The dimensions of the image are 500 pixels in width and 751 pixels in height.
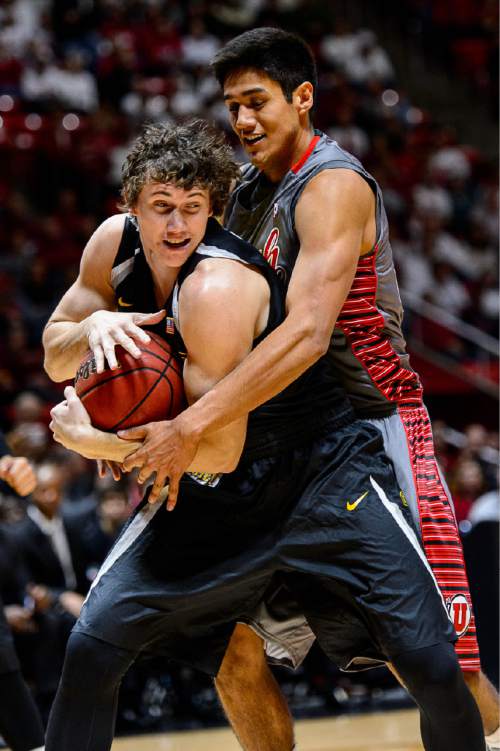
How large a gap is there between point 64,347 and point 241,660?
3.65ft

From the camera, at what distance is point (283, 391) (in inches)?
128

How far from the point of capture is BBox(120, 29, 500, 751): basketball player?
3.17 meters

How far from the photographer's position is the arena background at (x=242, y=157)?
666 centimetres

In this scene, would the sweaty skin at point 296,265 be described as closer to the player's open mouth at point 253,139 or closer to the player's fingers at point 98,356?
the player's open mouth at point 253,139

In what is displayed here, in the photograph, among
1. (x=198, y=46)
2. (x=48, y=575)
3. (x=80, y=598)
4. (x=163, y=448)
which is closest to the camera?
(x=163, y=448)

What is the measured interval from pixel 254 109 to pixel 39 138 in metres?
8.04

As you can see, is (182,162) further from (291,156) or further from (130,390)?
(130,390)

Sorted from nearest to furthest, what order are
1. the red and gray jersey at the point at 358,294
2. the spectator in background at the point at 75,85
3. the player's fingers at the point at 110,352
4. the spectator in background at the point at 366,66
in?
the player's fingers at the point at 110,352
the red and gray jersey at the point at 358,294
the spectator in background at the point at 75,85
the spectator in background at the point at 366,66

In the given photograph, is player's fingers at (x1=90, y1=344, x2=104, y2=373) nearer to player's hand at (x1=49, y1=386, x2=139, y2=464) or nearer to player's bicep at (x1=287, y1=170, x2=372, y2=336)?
player's hand at (x1=49, y1=386, x2=139, y2=464)

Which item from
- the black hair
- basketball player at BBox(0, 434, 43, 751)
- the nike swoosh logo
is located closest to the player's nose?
the black hair

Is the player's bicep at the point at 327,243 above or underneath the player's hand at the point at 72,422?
above

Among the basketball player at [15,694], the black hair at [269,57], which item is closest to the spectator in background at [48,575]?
the basketball player at [15,694]

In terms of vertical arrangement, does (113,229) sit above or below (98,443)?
above

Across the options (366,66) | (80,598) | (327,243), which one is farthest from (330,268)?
(366,66)
